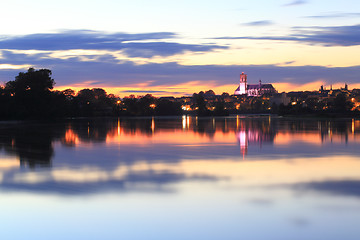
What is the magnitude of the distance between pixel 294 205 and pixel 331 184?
2.90m

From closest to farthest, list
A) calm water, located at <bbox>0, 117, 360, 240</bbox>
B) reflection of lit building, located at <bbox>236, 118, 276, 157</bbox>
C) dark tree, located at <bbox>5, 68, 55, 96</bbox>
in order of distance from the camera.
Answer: calm water, located at <bbox>0, 117, 360, 240</bbox> → reflection of lit building, located at <bbox>236, 118, 276, 157</bbox> → dark tree, located at <bbox>5, 68, 55, 96</bbox>

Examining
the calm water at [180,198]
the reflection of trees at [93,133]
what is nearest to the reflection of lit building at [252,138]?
the reflection of trees at [93,133]

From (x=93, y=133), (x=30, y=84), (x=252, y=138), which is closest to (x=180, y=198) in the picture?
(x=252, y=138)

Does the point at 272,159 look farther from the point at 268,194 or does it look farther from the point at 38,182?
the point at 38,182

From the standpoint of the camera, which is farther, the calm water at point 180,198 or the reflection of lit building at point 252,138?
the reflection of lit building at point 252,138

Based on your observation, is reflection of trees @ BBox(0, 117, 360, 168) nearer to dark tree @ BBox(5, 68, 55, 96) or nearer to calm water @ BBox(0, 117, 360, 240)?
calm water @ BBox(0, 117, 360, 240)

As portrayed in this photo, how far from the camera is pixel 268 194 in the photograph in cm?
1040

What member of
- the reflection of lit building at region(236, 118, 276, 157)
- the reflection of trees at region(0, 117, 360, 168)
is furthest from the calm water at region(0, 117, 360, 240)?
the reflection of lit building at region(236, 118, 276, 157)

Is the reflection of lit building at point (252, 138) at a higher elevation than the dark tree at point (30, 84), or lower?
lower

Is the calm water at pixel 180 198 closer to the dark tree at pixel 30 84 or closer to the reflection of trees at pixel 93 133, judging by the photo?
the reflection of trees at pixel 93 133

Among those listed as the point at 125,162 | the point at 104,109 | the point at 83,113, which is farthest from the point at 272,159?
the point at 104,109

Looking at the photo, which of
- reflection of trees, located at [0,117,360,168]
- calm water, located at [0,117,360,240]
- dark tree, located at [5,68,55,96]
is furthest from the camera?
dark tree, located at [5,68,55,96]

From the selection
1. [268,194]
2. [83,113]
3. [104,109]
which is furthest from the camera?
[104,109]

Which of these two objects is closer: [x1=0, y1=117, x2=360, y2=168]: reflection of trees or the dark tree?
[x1=0, y1=117, x2=360, y2=168]: reflection of trees
